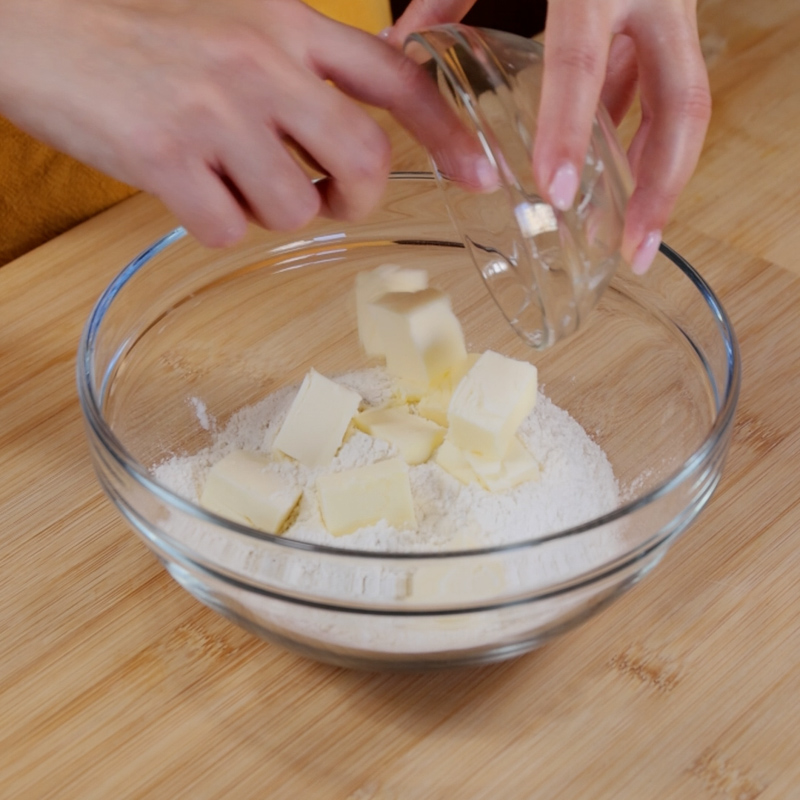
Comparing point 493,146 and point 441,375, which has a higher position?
point 493,146

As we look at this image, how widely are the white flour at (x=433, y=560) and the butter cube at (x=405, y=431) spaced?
0.04 ft

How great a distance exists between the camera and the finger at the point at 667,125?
2.56ft

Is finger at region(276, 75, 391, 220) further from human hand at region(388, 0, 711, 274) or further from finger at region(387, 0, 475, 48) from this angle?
finger at region(387, 0, 475, 48)

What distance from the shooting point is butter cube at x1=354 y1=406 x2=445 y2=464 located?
0.89 metres

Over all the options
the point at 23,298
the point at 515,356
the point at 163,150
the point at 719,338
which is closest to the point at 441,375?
the point at 515,356

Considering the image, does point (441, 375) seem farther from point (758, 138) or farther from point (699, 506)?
point (758, 138)

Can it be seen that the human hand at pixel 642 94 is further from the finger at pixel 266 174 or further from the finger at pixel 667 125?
the finger at pixel 266 174

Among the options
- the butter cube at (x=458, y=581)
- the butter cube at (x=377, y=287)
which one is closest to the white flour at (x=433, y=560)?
the butter cube at (x=458, y=581)

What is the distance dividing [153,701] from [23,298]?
57 cm

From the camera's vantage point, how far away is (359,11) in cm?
155

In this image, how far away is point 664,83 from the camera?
80 cm

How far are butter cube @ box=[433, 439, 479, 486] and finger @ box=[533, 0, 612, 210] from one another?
27 cm

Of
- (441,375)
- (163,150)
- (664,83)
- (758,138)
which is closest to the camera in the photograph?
(163,150)

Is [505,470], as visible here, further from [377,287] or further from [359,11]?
[359,11]
